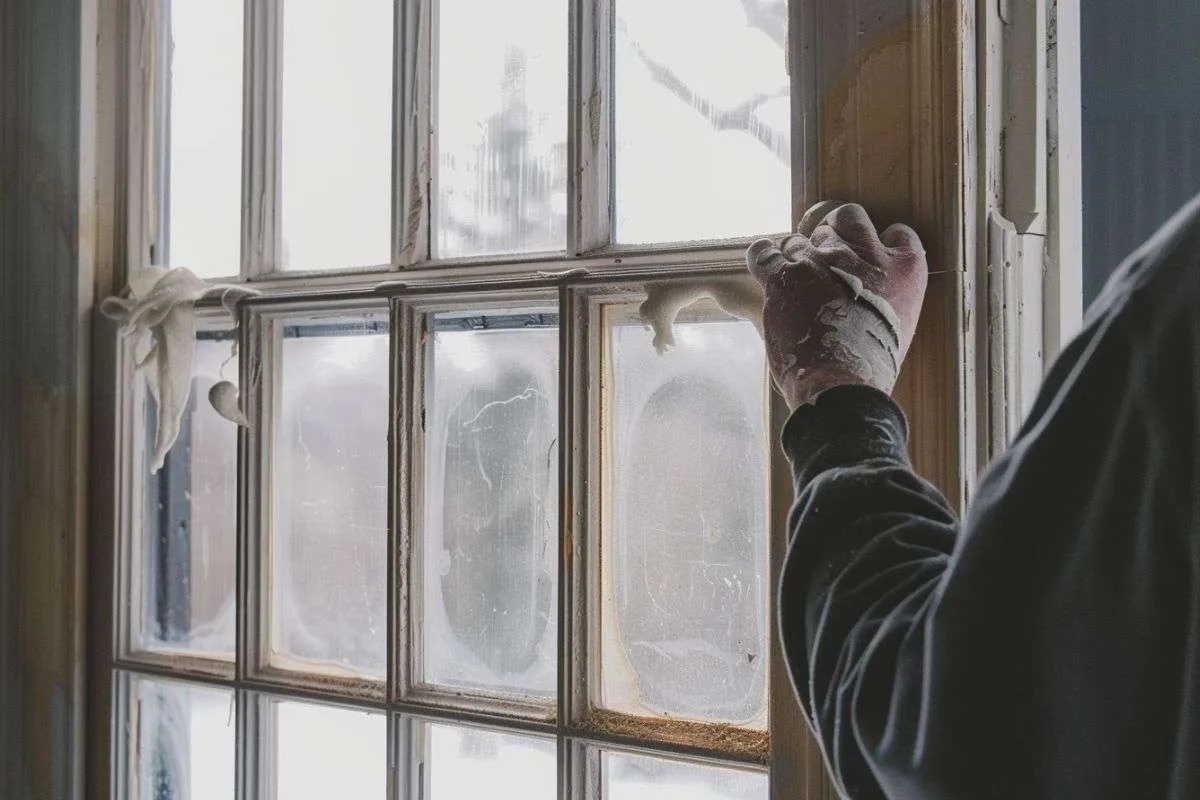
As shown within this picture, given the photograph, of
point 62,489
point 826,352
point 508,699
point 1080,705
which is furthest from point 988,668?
point 62,489

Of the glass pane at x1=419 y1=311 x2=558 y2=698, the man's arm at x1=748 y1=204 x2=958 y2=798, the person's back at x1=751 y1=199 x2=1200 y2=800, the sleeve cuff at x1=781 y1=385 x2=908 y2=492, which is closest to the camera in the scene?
the person's back at x1=751 y1=199 x2=1200 y2=800

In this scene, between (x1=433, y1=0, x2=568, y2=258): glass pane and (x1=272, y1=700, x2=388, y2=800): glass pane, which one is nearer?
(x1=433, y1=0, x2=568, y2=258): glass pane

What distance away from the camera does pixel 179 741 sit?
1407 mm

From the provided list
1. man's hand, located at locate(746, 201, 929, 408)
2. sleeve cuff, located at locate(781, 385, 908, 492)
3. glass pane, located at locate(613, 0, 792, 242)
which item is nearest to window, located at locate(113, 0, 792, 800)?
glass pane, located at locate(613, 0, 792, 242)

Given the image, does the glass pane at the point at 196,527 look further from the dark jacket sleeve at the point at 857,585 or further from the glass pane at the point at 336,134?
the dark jacket sleeve at the point at 857,585

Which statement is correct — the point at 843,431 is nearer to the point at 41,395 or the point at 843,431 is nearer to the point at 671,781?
the point at 671,781

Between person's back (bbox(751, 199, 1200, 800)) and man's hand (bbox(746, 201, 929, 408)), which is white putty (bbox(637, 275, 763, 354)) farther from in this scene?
person's back (bbox(751, 199, 1200, 800))

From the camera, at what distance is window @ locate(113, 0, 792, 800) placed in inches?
42.3

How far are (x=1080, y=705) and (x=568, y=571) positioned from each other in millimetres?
657

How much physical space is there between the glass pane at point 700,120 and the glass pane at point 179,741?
840 millimetres

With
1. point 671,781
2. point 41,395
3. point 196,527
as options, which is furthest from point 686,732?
point 41,395

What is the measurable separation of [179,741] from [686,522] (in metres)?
0.80

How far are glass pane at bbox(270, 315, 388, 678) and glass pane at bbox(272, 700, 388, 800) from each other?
2.4 inches

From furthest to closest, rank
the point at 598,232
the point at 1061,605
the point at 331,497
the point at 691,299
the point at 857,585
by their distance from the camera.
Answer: the point at 331,497 < the point at 598,232 < the point at 691,299 < the point at 857,585 < the point at 1061,605
